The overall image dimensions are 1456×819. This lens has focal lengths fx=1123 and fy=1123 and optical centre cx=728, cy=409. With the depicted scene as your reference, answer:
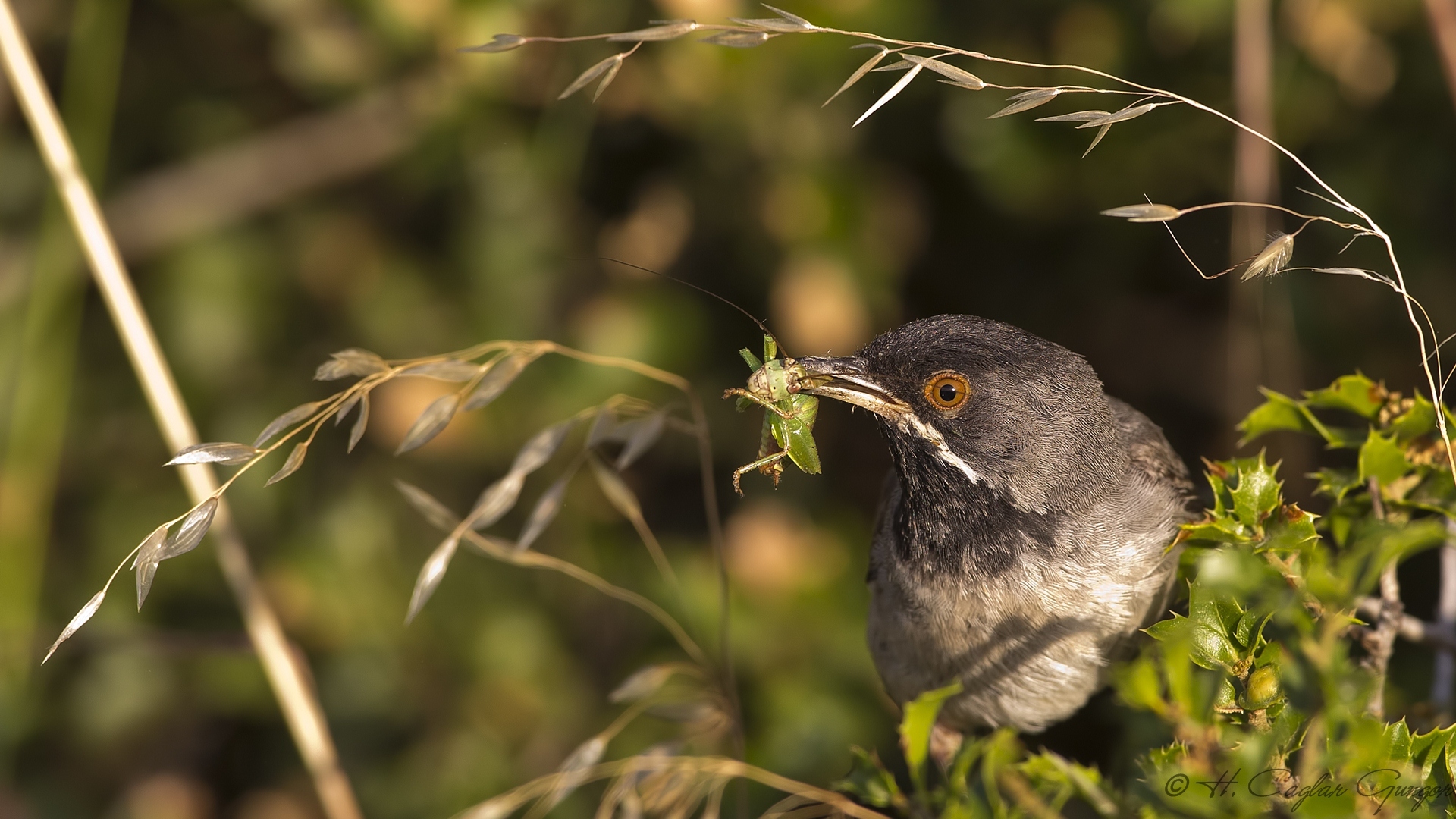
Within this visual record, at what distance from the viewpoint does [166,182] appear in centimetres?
533

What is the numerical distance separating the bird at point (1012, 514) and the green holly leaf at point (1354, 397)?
549 mm

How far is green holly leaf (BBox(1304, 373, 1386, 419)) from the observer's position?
2.47m

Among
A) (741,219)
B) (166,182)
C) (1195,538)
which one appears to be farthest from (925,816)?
(166,182)

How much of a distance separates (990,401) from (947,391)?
0.11 m

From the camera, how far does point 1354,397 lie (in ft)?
8.16

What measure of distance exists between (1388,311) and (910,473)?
9.02 feet

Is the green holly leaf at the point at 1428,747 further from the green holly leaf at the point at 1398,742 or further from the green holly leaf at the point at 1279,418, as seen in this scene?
the green holly leaf at the point at 1279,418

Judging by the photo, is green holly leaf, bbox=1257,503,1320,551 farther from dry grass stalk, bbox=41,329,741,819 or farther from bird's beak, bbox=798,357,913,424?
dry grass stalk, bbox=41,329,741,819

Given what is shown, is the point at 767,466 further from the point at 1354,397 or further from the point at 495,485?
the point at 1354,397

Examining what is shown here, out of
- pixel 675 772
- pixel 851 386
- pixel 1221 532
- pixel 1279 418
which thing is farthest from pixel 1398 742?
pixel 851 386

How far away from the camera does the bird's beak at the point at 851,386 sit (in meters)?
2.84

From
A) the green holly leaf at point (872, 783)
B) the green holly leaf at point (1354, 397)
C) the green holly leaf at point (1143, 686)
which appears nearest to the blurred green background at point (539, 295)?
the green holly leaf at point (1354, 397)

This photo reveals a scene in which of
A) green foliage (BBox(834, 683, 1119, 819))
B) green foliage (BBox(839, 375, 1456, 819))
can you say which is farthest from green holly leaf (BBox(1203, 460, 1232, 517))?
green foliage (BBox(834, 683, 1119, 819))

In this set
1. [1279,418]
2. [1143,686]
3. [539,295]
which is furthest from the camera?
[539,295]
